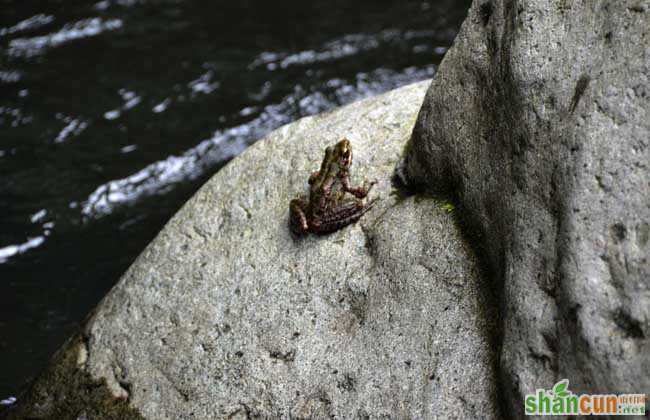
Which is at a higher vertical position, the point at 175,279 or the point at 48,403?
the point at 175,279

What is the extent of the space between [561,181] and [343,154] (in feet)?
6.56

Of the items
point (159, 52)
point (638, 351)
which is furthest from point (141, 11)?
point (638, 351)

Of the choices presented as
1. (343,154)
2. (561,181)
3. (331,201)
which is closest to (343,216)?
(331,201)

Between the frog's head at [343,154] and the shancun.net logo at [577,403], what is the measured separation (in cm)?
233

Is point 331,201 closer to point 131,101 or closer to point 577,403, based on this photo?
point 577,403

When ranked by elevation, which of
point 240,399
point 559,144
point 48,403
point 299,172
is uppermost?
point 559,144

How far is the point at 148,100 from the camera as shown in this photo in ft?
30.7

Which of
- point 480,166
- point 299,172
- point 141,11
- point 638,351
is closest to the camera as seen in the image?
point 638,351

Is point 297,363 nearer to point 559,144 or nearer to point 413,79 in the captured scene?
point 559,144

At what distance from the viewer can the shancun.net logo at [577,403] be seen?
2887 millimetres

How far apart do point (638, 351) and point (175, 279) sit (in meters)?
3.40

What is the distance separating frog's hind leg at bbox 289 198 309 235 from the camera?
489cm

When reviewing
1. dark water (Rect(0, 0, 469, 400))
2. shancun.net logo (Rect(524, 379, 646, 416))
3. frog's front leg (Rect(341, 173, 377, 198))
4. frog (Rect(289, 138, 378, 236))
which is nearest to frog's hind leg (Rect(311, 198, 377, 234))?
frog (Rect(289, 138, 378, 236))

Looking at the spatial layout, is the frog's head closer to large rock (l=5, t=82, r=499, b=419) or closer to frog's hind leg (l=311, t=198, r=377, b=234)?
large rock (l=5, t=82, r=499, b=419)
